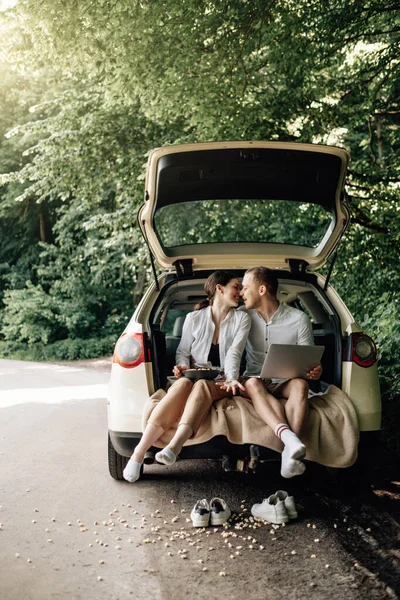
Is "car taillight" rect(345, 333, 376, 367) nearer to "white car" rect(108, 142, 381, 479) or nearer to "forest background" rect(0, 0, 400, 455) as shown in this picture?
"white car" rect(108, 142, 381, 479)

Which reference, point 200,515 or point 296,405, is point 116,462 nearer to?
point 200,515

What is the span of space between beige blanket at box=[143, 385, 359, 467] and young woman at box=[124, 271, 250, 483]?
0.26ft

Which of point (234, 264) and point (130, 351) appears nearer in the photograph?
point (130, 351)

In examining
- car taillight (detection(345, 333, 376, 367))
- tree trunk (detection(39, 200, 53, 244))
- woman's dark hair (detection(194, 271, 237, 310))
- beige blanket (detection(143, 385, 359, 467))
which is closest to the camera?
beige blanket (detection(143, 385, 359, 467))

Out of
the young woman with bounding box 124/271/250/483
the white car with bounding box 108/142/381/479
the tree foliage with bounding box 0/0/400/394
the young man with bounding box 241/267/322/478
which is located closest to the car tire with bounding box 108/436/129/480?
the white car with bounding box 108/142/381/479

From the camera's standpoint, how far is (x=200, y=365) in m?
5.01

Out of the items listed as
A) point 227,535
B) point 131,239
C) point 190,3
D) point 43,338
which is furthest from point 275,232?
point 227,535

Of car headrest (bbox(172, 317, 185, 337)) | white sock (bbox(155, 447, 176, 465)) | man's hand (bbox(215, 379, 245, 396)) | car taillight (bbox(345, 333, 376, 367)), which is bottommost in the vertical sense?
white sock (bbox(155, 447, 176, 465))

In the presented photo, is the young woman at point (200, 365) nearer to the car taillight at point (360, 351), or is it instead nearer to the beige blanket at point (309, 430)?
the beige blanket at point (309, 430)

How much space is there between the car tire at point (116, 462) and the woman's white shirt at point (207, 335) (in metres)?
0.85

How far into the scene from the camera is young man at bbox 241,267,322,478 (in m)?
4.10

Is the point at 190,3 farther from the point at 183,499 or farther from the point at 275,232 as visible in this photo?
the point at 275,232

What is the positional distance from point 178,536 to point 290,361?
135 centimetres

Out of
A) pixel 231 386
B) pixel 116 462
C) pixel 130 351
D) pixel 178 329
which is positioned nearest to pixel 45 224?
pixel 178 329
